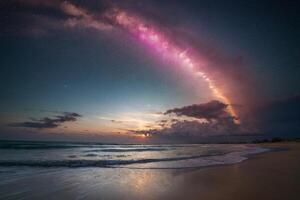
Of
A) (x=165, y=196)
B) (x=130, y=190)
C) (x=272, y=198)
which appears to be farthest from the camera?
(x=130, y=190)

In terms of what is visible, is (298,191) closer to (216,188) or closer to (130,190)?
(216,188)

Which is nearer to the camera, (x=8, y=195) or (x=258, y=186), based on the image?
(x=8, y=195)

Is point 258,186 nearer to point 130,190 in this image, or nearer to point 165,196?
point 165,196

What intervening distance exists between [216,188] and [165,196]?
2.25 m

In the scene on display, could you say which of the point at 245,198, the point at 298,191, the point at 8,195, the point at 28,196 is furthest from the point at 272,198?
the point at 8,195

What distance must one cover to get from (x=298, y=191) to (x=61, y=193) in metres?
7.85

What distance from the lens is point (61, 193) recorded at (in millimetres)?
8281

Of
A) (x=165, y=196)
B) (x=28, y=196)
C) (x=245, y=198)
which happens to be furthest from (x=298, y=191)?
(x=28, y=196)

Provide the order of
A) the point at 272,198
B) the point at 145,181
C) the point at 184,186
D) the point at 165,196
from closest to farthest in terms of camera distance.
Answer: the point at 272,198, the point at 165,196, the point at 184,186, the point at 145,181

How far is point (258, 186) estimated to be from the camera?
366 inches

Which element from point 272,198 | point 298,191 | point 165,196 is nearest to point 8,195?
point 165,196

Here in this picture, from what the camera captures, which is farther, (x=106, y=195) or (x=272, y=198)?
(x=106, y=195)

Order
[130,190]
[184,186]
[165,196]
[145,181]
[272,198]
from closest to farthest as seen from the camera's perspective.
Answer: [272,198]
[165,196]
[130,190]
[184,186]
[145,181]

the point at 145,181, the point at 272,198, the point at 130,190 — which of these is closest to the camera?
the point at 272,198
